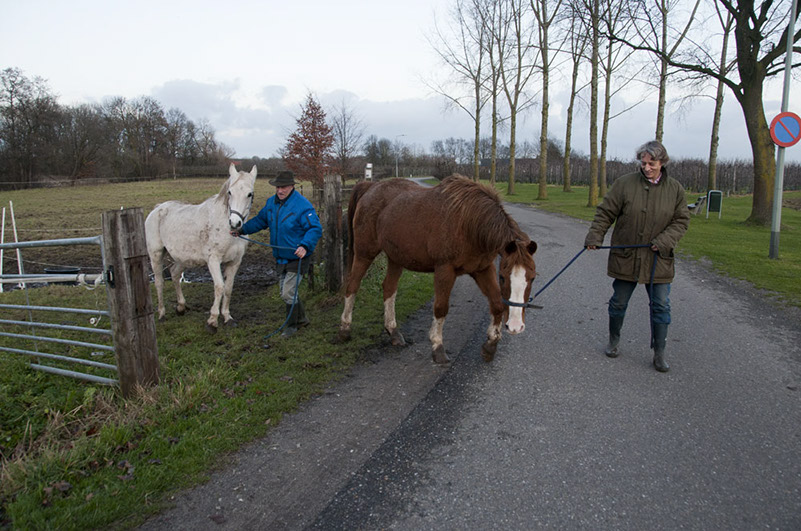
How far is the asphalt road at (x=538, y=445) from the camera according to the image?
268 centimetres

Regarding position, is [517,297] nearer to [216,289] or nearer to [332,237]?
[216,289]

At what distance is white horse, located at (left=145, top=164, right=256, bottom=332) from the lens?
5.92 metres

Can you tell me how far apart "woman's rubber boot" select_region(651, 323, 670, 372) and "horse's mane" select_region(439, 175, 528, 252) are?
5.53ft

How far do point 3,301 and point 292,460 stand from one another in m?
7.80

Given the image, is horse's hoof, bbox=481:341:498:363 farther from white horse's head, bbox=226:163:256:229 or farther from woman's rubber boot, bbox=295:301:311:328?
white horse's head, bbox=226:163:256:229

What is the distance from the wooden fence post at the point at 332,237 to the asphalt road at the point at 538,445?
102 inches

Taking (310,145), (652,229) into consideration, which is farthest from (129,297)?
(310,145)

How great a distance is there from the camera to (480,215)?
184 inches

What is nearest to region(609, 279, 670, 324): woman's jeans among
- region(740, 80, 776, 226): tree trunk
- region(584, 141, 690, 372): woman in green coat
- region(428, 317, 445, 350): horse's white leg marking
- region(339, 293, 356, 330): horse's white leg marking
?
region(584, 141, 690, 372): woman in green coat

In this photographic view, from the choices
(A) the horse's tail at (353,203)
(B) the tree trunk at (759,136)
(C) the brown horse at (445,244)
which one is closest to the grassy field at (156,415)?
(A) the horse's tail at (353,203)

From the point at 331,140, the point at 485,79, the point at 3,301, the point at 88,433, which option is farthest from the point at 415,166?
the point at 88,433

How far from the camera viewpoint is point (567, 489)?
2869 mm

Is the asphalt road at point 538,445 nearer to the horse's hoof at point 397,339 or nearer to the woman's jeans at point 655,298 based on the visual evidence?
the horse's hoof at point 397,339

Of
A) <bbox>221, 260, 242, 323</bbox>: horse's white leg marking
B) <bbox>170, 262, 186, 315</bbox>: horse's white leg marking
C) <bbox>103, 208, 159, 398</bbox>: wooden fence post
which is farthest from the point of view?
<bbox>170, 262, 186, 315</bbox>: horse's white leg marking
